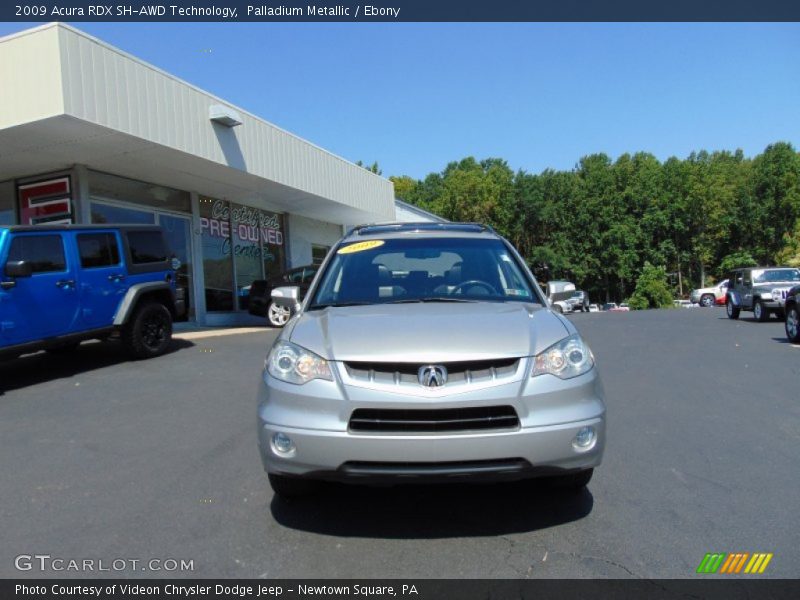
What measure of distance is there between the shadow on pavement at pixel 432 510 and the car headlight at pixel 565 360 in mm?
891

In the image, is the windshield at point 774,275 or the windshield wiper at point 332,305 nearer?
the windshield wiper at point 332,305

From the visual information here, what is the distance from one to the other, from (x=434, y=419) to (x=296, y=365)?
0.78 metres

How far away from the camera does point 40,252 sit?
8.27 meters

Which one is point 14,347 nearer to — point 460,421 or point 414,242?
point 414,242

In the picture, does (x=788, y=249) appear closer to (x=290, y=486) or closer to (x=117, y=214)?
(x=117, y=214)

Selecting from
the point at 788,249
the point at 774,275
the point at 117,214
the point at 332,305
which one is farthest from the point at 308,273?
the point at 788,249

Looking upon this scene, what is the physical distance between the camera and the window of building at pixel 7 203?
13.6 m

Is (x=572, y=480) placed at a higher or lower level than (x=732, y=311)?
higher

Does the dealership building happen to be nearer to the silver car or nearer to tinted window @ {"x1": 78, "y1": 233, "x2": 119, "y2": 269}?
tinted window @ {"x1": 78, "y1": 233, "x2": 119, "y2": 269}

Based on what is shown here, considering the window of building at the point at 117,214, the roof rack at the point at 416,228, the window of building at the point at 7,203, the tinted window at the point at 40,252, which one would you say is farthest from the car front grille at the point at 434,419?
the window of building at the point at 7,203

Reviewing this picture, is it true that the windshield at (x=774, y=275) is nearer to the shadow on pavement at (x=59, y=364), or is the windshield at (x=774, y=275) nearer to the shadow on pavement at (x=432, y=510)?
the shadow on pavement at (x=59, y=364)

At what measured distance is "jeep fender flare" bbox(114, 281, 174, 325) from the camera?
364 inches

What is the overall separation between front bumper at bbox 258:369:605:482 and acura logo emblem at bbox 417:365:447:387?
94 millimetres

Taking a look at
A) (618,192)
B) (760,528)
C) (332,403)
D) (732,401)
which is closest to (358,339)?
(332,403)
